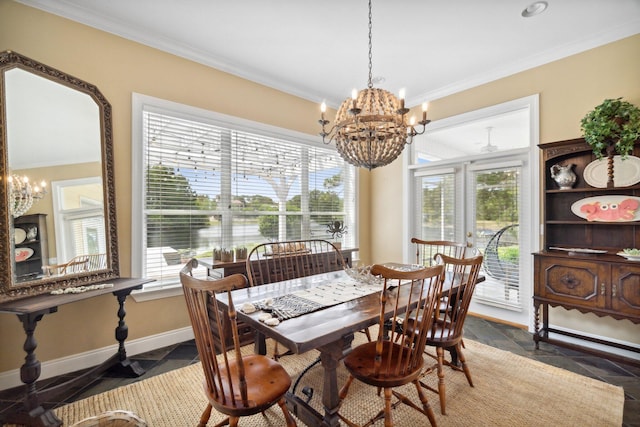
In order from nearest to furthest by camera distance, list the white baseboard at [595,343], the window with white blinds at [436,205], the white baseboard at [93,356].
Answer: the white baseboard at [93,356] → the white baseboard at [595,343] → the window with white blinds at [436,205]

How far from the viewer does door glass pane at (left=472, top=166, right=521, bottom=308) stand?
3.48 meters

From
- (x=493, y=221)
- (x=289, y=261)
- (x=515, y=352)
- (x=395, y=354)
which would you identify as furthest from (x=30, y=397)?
(x=493, y=221)

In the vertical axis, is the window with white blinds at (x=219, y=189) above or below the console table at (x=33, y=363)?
above

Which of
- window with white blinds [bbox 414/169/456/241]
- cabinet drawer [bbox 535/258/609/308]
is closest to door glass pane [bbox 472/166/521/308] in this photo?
window with white blinds [bbox 414/169/456/241]

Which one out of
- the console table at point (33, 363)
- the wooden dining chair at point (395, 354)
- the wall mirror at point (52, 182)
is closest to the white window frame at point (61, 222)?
the wall mirror at point (52, 182)

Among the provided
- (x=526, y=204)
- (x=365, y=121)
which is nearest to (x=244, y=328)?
(x=365, y=121)

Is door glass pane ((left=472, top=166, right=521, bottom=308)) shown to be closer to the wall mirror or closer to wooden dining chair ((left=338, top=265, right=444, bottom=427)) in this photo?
wooden dining chair ((left=338, top=265, right=444, bottom=427))

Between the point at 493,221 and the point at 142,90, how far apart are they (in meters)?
4.13

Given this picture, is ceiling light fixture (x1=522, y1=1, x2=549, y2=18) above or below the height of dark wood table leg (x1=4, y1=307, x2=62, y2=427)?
above

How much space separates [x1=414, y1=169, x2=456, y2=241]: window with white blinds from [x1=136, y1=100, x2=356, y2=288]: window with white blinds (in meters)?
1.37

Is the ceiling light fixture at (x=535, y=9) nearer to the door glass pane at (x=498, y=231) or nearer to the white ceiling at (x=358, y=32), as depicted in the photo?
the white ceiling at (x=358, y=32)

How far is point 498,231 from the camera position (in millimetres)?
3596

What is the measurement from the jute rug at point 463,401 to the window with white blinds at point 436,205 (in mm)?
1937

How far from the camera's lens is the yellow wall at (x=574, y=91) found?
2732mm
